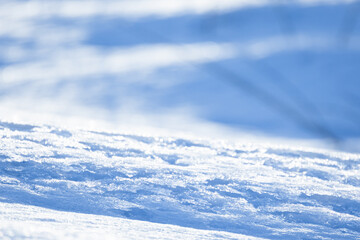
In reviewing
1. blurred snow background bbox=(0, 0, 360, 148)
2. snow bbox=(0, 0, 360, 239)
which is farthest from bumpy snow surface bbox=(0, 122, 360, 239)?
blurred snow background bbox=(0, 0, 360, 148)

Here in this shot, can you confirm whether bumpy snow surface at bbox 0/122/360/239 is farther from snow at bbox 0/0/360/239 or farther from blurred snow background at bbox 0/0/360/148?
blurred snow background at bbox 0/0/360/148

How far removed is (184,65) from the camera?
90.8 inches

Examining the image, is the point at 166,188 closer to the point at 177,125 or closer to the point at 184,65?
the point at 177,125

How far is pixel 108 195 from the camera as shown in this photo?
157 cm

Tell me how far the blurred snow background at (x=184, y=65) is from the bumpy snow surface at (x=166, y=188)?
0.13 meters

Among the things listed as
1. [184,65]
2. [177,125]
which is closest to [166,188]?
[177,125]

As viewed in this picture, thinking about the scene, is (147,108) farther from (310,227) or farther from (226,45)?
(310,227)

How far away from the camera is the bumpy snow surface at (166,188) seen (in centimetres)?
135

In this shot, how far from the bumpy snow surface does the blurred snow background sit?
129 mm

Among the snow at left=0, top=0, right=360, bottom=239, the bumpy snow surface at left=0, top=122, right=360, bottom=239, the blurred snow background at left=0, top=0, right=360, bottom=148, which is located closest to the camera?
the bumpy snow surface at left=0, top=122, right=360, bottom=239

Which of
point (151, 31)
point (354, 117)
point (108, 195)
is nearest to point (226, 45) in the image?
point (151, 31)

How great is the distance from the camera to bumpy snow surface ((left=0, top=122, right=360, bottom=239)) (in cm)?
135

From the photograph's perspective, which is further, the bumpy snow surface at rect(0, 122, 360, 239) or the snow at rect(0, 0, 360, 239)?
the snow at rect(0, 0, 360, 239)

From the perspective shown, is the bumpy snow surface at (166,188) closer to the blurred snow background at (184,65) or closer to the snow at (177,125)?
the snow at (177,125)
